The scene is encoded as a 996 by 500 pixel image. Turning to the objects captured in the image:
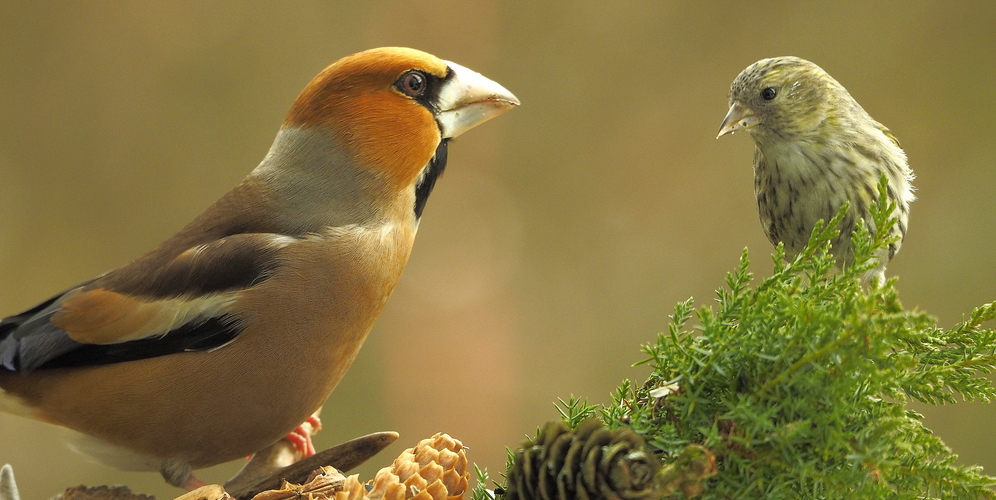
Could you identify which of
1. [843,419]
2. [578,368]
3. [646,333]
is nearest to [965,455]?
[646,333]

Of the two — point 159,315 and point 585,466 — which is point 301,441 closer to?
point 159,315

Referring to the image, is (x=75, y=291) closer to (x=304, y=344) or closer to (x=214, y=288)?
(x=214, y=288)

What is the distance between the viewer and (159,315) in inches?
32.5

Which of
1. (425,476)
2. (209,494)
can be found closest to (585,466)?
(425,476)

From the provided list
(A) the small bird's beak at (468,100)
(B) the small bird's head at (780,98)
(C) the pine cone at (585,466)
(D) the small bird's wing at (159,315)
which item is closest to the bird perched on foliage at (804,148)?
(B) the small bird's head at (780,98)

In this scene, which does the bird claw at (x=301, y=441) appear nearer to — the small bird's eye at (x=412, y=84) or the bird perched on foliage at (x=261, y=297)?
the bird perched on foliage at (x=261, y=297)

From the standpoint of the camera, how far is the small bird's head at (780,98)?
811mm

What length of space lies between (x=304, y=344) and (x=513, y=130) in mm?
1494

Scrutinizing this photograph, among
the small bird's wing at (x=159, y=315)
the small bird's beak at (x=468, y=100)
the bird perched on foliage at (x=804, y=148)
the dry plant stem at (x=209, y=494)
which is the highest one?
the small bird's beak at (x=468, y=100)

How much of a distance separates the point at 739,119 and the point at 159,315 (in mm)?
608

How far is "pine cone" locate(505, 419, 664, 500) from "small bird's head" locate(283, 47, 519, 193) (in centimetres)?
41

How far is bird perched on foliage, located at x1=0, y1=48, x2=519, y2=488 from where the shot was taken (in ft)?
2.59

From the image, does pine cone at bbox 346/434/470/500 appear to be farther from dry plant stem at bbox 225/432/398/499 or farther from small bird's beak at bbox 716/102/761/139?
small bird's beak at bbox 716/102/761/139

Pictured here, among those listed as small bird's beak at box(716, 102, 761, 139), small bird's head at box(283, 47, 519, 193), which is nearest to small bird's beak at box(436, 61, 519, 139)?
small bird's head at box(283, 47, 519, 193)
